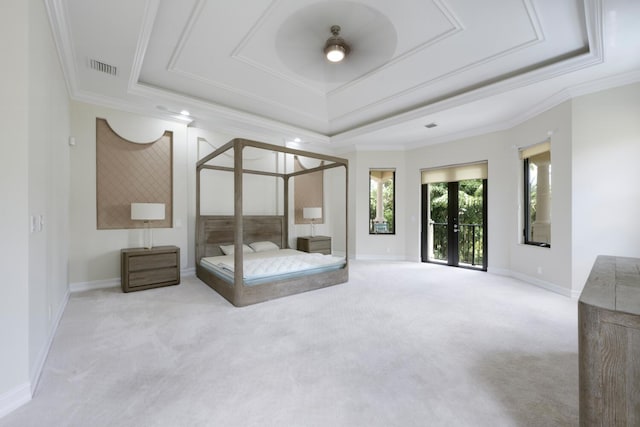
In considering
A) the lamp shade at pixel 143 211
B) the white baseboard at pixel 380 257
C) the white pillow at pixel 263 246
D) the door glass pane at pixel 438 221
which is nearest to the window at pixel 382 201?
the white baseboard at pixel 380 257

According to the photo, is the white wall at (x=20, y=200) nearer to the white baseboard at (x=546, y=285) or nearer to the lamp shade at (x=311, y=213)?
the lamp shade at (x=311, y=213)

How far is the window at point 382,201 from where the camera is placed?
6.62m

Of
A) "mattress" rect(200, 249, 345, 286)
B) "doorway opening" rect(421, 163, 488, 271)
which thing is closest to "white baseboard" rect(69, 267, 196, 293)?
"mattress" rect(200, 249, 345, 286)

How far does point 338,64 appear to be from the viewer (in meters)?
3.66

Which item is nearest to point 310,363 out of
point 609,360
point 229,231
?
point 609,360

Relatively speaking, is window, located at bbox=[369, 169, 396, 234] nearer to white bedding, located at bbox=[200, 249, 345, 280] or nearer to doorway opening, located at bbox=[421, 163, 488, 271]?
doorway opening, located at bbox=[421, 163, 488, 271]

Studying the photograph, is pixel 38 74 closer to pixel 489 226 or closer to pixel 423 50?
pixel 423 50

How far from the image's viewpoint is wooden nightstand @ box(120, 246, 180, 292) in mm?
3773

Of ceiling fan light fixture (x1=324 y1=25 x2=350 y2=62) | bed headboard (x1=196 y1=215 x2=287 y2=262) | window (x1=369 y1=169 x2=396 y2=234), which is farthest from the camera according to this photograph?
window (x1=369 y1=169 x2=396 y2=234)

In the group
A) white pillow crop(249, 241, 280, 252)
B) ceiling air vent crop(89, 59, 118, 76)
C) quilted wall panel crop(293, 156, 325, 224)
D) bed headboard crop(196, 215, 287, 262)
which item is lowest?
white pillow crop(249, 241, 280, 252)

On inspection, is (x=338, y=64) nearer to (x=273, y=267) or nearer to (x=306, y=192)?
(x=273, y=267)

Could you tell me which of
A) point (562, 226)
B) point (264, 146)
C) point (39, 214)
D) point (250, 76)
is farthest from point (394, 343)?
point (250, 76)

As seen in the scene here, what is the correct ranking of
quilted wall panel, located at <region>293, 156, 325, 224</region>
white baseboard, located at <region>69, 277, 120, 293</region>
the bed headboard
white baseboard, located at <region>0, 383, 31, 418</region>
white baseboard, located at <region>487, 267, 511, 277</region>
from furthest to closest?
quilted wall panel, located at <region>293, 156, 325, 224</region>, white baseboard, located at <region>487, 267, 511, 277</region>, the bed headboard, white baseboard, located at <region>69, 277, 120, 293</region>, white baseboard, located at <region>0, 383, 31, 418</region>

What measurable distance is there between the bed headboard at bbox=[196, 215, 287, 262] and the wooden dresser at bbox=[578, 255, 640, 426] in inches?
188
